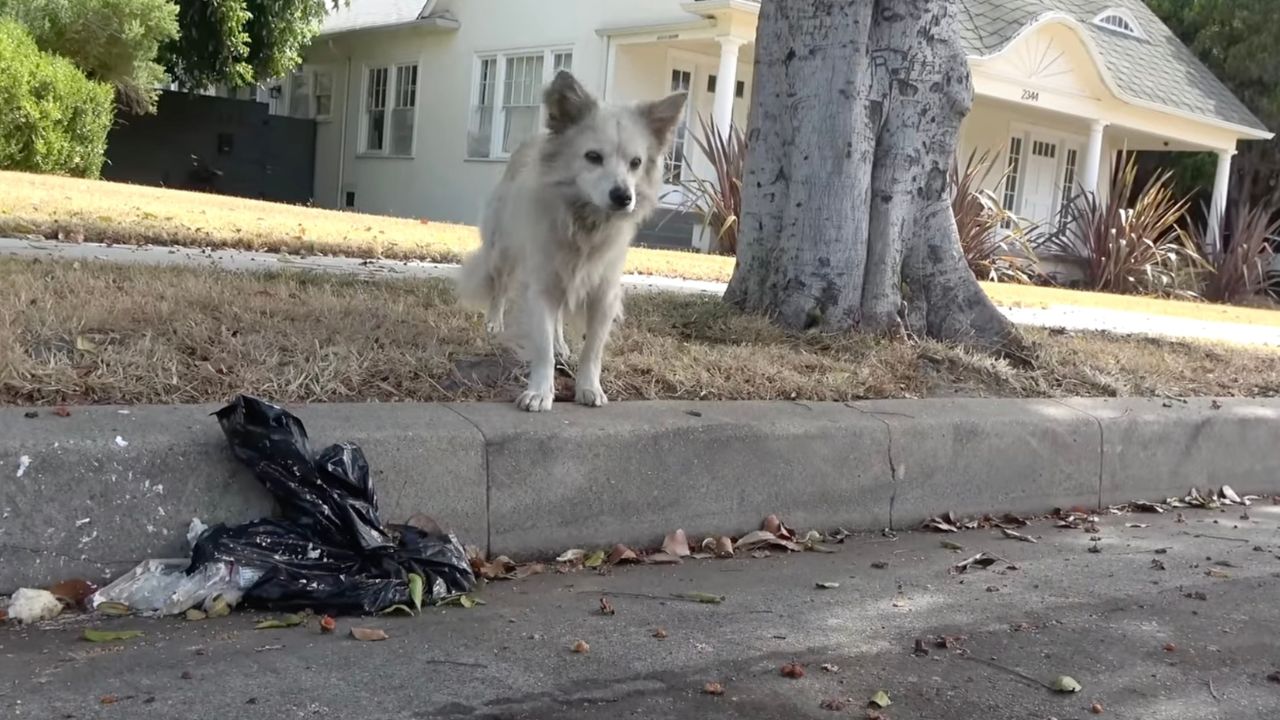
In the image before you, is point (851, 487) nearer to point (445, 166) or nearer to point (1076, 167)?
point (445, 166)

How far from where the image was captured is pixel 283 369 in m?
4.21

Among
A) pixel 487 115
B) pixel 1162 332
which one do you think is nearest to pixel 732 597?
pixel 1162 332

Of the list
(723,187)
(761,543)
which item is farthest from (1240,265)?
(761,543)

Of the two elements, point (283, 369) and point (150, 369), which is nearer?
point (150, 369)

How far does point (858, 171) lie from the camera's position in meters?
6.20

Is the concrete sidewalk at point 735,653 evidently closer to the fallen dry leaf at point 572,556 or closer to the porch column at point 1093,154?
the fallen dry leaf at point 572,556

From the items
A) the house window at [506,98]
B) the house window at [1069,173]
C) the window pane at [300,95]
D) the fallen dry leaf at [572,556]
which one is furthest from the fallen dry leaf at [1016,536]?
the window pane at [300,95]

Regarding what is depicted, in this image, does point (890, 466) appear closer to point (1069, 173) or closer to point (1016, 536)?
point (1016, 536)

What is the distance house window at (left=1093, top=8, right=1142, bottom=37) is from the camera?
2156 centimetres

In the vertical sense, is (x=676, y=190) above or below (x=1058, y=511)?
above

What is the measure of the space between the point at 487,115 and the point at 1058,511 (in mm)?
15969

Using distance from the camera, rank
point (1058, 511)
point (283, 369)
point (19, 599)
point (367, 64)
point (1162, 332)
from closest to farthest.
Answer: point (19, 599)
point (283, 369)
point (1058, 511)
point (1162, 332)
point (367, 64)

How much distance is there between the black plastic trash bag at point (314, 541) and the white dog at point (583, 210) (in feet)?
3.16

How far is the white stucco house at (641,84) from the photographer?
57.6ft
